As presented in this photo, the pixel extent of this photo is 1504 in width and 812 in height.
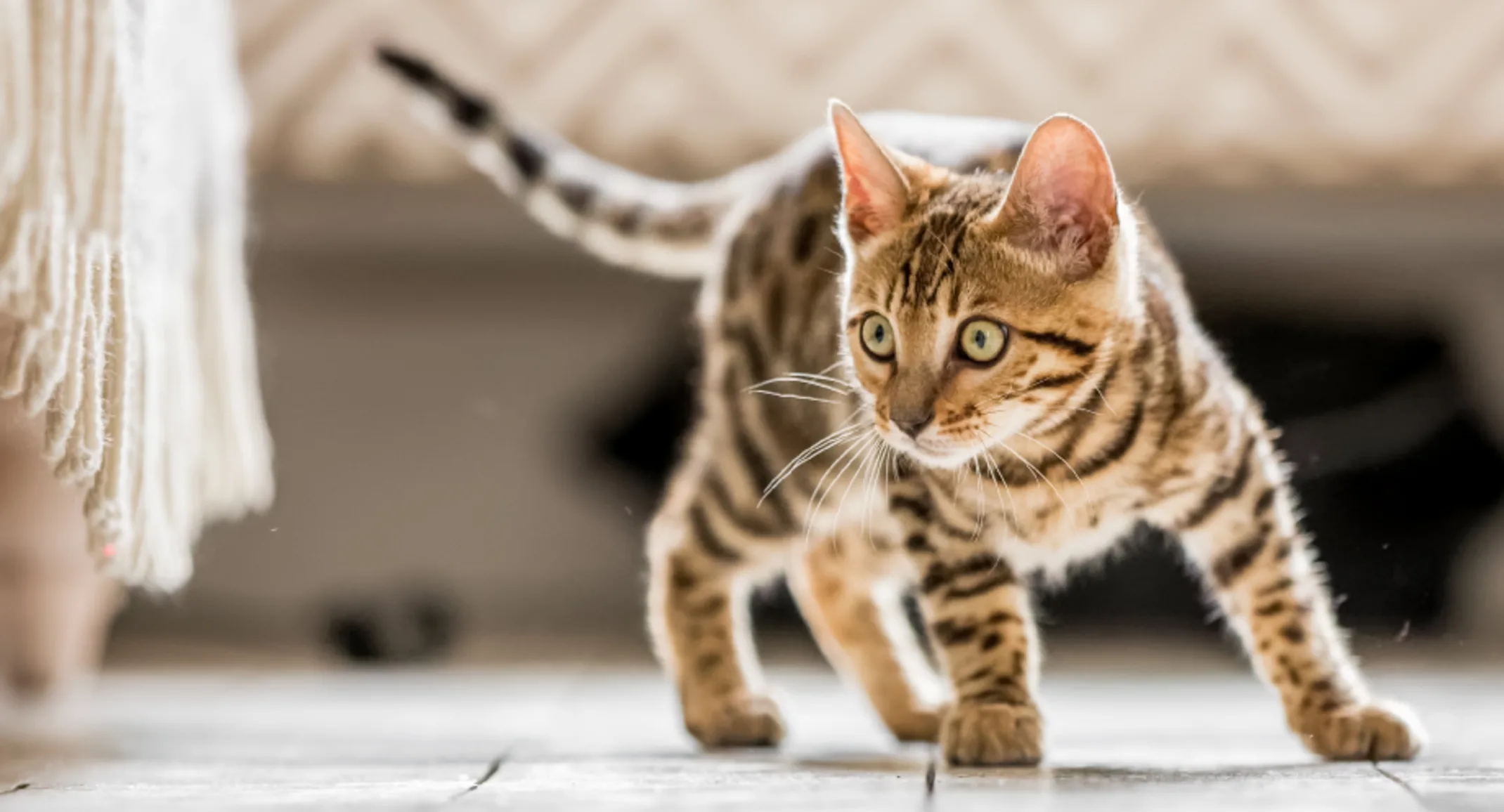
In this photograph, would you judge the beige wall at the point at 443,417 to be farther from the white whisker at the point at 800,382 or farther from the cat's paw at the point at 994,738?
the cat's paw at the point at 994,738

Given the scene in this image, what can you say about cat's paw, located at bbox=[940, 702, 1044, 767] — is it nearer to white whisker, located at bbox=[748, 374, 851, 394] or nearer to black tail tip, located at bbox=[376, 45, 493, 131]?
white whisker, located at bbox=[748, 374, 851, 394]

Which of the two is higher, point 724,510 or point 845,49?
point 845,49

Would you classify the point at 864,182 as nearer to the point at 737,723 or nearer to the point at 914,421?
the point at 914,421

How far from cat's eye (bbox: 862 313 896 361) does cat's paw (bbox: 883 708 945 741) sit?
372 mm

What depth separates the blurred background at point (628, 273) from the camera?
187 centimetres

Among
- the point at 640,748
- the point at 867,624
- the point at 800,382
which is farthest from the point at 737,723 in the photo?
the point at 800,382

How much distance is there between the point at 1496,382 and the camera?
6.08 feet

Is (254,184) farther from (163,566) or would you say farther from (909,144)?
(909,144)

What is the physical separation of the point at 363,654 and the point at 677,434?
1.66 feet

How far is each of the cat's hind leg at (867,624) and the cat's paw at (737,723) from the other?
0.41ft

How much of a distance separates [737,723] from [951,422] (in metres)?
0.38

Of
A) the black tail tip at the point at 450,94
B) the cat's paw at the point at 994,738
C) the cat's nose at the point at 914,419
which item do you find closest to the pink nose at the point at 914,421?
the cat's nose at the point at 914,419

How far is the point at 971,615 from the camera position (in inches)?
45.6

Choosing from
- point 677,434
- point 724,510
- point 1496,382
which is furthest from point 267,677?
point 1496,382
